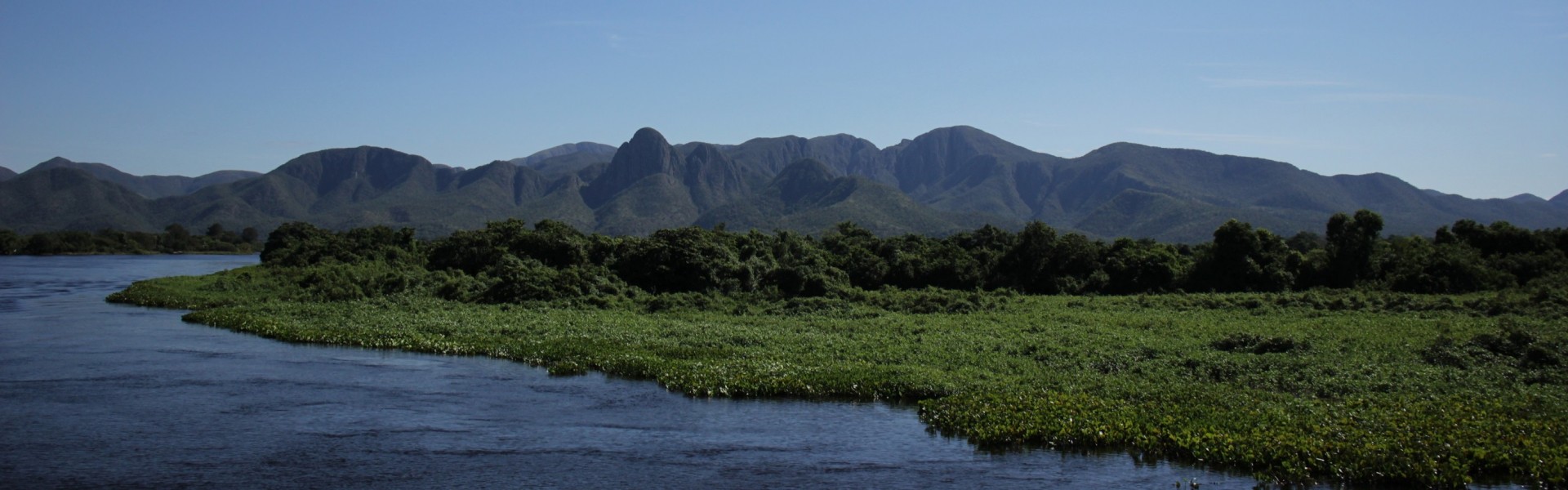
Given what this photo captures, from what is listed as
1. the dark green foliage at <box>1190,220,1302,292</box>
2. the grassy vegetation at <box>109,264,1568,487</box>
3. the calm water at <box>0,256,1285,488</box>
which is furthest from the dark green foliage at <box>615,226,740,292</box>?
the dark green foliage at <box>1190,220,1302,292</box>

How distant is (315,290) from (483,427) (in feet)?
133

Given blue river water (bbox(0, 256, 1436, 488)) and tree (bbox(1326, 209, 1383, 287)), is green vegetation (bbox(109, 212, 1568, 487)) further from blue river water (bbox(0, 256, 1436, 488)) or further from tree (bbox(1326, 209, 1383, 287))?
blue river water (bbox(0, 256, 1436, 488))

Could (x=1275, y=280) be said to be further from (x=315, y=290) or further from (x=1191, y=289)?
(x=315, y=290)

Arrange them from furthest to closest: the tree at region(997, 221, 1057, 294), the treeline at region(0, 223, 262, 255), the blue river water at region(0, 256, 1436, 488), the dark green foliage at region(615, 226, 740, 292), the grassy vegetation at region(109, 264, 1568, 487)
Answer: the treeline at region(0, 223, 262, 255)
the tree at region(997, 221, 1057, 294)
the dark green foliage at region(615, 226, 740, 292)
the grassy vegetation at region(109, 264, 1568, 487)
the blue river water at region(0, 256, 1436, 488)

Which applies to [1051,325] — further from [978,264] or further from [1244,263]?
[978,264]

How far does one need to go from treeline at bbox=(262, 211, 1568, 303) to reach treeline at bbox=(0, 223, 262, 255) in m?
114

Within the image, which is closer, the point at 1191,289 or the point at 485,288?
the point at 485,288

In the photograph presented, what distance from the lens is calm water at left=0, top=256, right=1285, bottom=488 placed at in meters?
18.1

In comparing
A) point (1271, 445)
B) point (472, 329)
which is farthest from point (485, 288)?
point (1271, 445)

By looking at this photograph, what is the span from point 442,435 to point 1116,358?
61.7ft

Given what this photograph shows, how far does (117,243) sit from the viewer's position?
550 feet

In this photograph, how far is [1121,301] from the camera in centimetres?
4975

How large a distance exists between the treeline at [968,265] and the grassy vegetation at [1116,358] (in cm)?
264

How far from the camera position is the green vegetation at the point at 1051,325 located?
791 inches
